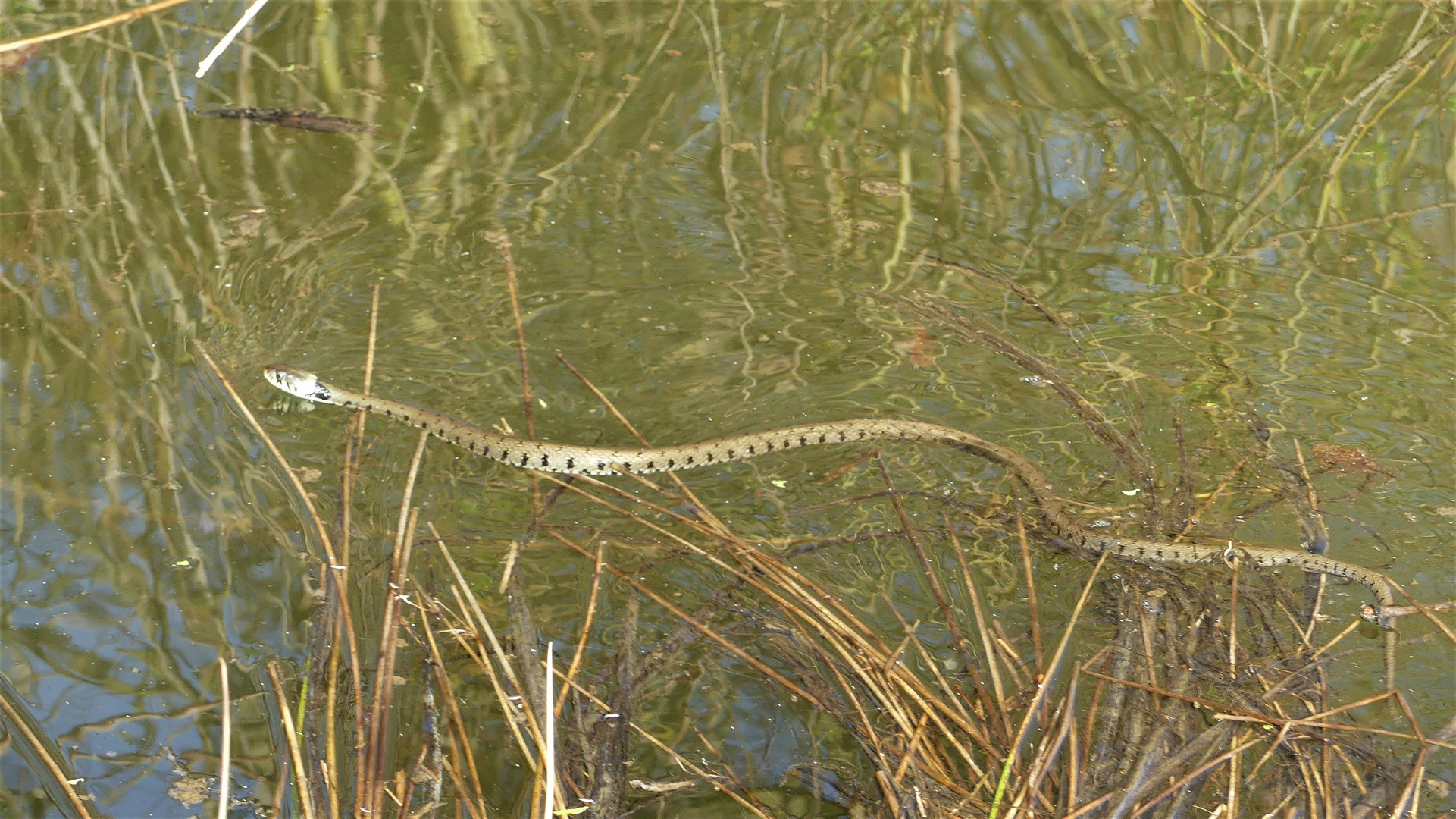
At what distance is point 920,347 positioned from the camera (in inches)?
161

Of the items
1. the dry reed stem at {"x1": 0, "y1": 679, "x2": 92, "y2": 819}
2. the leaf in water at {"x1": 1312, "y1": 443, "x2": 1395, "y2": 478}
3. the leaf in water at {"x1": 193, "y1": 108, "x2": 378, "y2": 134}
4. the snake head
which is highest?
A: the leaf in water at {"x1": 193, "y1": 108, "x2": 378, "y2": 134}

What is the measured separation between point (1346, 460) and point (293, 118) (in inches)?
179

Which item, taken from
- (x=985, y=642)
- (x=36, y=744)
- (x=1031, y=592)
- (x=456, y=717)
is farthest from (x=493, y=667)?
(x=1031, y=592)

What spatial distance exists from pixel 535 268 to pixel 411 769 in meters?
2.41

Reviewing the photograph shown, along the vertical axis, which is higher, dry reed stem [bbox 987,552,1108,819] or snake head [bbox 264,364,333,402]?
snake head [bbox 264,364,333,402]

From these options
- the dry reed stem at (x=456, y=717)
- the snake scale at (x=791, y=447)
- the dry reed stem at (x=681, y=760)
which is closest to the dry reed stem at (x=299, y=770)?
the dry reed stem at (x=456, y=717)

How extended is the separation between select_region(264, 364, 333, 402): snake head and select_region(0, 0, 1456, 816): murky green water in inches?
3.3

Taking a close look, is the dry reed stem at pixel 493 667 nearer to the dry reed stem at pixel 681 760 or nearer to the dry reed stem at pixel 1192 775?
the dry reed stem at pixel 681 760

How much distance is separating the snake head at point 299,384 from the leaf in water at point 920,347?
198 cm

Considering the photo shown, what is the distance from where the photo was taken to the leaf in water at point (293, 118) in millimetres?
5188

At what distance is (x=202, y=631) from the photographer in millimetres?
2871

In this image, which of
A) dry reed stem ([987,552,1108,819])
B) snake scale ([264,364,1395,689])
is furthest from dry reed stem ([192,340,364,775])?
dry reed stem ([987,552,1108,819])

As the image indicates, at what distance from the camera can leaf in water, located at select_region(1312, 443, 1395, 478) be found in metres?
3.58

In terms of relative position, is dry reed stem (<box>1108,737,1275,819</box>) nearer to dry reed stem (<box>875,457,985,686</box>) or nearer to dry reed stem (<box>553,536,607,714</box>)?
dry reed stem (<box>875,457,985,686</box>)
